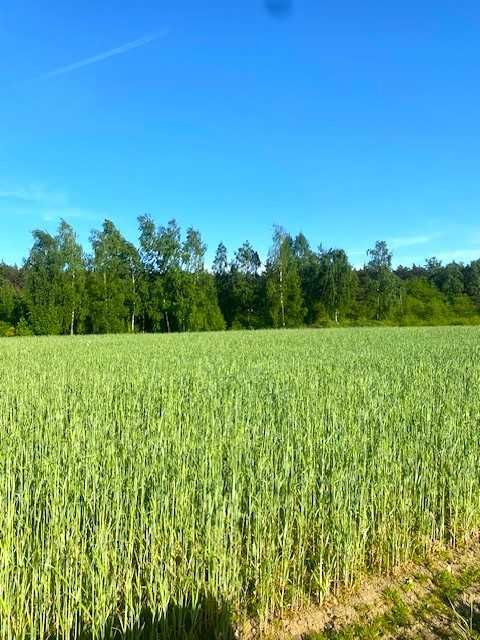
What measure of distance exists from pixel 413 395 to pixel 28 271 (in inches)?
2227

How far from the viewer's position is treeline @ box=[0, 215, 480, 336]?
5444 centimetres

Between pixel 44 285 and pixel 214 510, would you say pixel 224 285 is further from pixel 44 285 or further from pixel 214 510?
pixel 214 510

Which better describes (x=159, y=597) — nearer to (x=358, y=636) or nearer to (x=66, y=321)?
(x=358, y=636)

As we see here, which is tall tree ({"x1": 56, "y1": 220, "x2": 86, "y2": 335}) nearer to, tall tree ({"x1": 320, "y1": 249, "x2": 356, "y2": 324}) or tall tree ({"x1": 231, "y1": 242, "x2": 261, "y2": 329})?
tall tree ({"x1": 231, "y1": 242, "x2": 261, "y2": 329})

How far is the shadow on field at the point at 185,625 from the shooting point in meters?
2.84

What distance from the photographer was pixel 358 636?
3.10 metres

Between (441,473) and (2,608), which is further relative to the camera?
(441,473)

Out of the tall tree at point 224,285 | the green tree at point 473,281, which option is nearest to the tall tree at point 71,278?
the tall tree at point 224,285

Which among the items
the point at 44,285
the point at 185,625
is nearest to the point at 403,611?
the point at 185,625

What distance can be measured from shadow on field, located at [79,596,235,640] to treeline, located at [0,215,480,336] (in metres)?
52.8

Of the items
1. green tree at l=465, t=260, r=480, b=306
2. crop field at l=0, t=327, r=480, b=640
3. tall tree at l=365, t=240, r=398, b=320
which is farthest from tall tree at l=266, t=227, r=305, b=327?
crop field at l=0, t=327, r=480, b=640

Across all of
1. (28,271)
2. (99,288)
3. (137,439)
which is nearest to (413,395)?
(137,439)

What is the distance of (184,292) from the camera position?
57312 millimetres

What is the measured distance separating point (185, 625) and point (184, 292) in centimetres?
5492
